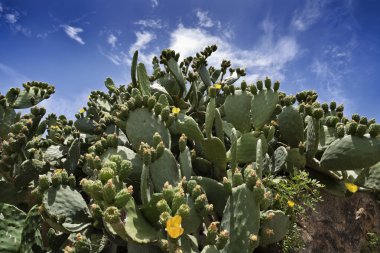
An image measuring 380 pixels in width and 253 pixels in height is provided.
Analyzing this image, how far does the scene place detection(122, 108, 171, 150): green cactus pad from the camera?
2.78 meters

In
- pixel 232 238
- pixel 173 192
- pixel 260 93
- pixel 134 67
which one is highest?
pixel 134 67

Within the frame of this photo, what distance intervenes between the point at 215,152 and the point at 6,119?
278cm

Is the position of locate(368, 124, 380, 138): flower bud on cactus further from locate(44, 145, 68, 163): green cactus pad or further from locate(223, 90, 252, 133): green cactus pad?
locate(44, 145, 68, 163): green cactus pad

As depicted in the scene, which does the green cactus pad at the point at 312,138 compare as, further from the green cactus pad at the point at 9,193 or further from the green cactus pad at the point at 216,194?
the green cactus pad at the point at 9,193

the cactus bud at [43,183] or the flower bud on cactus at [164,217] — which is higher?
the cactus bud at [43,183]

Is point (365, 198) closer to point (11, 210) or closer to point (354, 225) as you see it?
point (354, 225)

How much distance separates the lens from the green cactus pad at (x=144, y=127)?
2777 mm

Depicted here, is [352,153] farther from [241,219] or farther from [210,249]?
[210,249]

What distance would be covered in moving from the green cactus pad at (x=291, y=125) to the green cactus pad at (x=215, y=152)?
0.78 metres

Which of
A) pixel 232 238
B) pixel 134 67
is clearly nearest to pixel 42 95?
pixel 134 67

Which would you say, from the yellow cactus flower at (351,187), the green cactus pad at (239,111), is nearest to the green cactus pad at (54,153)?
the green cactus pad at (239,111)

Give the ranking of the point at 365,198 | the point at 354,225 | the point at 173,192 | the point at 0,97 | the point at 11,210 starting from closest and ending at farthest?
the point at 173,192 < the point at 11,210 < the point at 354,225 < the point at 365,198 < the point at 0,97

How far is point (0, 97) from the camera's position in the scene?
176 inches

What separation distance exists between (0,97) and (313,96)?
3555mm
